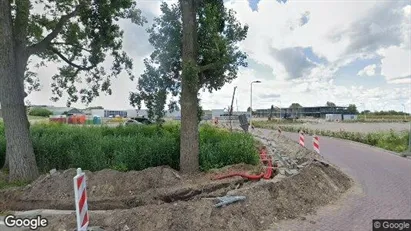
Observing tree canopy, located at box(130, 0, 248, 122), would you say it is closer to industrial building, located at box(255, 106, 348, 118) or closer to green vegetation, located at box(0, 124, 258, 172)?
green vegetation, located at box(0, 124, 258, 172)

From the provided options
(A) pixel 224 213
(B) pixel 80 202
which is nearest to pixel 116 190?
(B) pixel 80 202

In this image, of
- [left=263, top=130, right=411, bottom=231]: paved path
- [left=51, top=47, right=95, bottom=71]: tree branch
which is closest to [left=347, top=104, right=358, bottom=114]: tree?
[left=263, top=130, right=411, bottom=231]: paved path

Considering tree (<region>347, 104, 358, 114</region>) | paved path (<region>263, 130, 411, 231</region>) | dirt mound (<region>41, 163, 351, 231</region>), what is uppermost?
tree (<region>347, 104, 358, 114</region>)

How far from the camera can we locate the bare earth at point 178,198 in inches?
239

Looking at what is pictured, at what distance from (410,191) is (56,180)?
34.3 feet

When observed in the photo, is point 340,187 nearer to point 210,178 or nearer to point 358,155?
point 210,178

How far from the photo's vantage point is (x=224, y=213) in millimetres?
6375

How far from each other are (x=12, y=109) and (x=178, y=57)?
18.6 feet

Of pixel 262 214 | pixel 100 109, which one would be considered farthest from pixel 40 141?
pixel 100 109

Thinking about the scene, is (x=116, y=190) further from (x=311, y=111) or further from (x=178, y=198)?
(x=311, y=111)

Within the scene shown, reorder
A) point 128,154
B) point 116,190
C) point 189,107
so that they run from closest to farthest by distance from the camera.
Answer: point 116,190 < point 189,107 < point 128,154

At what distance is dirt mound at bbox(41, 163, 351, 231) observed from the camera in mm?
5956

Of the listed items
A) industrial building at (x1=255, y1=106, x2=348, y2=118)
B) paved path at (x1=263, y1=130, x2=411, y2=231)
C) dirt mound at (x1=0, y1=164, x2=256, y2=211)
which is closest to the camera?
paved path at (x1=263, y1=130, x2=411, y2=231)

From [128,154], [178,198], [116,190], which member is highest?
[128,154]
